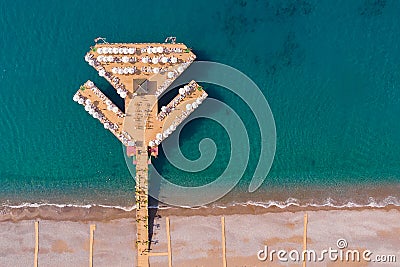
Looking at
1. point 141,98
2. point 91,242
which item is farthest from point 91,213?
point 141,98

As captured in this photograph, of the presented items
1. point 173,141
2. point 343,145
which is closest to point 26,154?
point 173,141

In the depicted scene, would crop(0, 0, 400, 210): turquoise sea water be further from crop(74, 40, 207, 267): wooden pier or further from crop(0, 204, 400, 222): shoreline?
crop(74, 40, 207, 267): wooden pier

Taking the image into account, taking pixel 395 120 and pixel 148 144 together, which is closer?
pixel 148 144

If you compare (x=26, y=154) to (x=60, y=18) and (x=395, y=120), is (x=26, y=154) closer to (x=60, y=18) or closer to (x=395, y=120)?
(x=60, y=18)

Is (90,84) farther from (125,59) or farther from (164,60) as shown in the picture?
(164,60)

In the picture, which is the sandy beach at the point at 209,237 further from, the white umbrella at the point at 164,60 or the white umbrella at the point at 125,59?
the white umbrella at the point at 125,59

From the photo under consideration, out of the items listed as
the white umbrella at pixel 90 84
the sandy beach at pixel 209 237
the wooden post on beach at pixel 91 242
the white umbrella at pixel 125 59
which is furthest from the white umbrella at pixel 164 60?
the wooden post on beach at pixel 91 242

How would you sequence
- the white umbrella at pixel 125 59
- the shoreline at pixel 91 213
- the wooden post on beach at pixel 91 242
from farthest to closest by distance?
1. the shoreline at pixel 91 213
2. the wooden post on beach at pixel 91 242
3. the white umbrella at pixel 125 59
